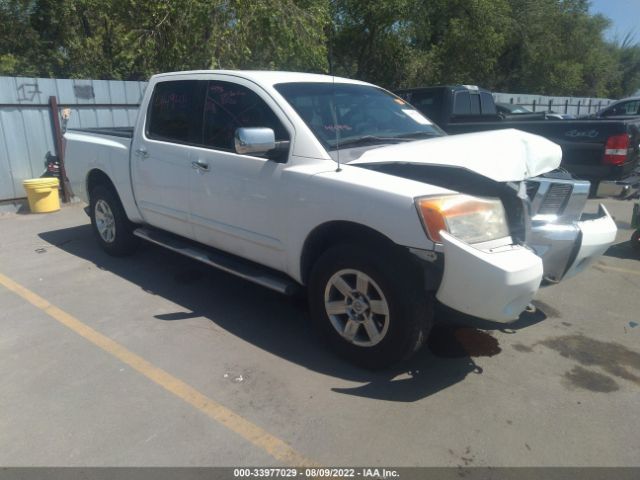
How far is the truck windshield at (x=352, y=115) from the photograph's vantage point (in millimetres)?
3812

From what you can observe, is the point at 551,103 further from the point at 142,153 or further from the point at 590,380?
the point at 590,380

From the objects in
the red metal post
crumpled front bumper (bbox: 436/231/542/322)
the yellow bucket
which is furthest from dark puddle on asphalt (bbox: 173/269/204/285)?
the red metal post

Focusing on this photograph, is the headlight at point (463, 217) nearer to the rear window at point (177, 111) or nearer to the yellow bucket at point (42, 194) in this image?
the rear window at point (177, 111)

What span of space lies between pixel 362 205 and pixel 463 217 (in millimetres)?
599

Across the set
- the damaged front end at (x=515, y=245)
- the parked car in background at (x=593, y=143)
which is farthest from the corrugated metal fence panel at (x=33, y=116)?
the damaged front end at (x=515, y=245)

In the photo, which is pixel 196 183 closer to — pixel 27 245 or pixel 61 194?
pixel 27 245

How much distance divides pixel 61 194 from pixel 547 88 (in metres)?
31.8

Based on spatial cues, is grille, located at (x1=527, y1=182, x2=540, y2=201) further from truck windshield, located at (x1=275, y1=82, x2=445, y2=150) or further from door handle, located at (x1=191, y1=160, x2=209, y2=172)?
door handle, located at (x1=191, y1=160, x2=209, y2=172)

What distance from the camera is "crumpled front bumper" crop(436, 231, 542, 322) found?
110 inches

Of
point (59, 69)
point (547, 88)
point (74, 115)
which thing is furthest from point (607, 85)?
point (74, 115)

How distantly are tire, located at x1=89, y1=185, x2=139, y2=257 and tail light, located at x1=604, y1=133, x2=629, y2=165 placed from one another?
592 cm

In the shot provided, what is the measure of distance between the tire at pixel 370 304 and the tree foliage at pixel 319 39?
1370 millimetres

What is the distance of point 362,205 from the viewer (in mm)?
3148

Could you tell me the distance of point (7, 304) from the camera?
466cm
